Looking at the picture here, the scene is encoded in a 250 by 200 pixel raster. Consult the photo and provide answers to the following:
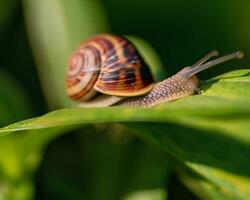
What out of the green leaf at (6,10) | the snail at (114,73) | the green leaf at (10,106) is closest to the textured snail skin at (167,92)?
the snail at (114,73)

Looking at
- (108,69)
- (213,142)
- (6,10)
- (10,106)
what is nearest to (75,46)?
(108,69)

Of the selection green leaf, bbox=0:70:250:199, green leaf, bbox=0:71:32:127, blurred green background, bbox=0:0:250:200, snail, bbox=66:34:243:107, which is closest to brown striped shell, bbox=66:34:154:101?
snail, bbox=66:34:243:107

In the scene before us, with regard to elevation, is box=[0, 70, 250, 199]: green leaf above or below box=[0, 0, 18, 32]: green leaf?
below

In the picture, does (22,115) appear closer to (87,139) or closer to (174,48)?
(87,139)

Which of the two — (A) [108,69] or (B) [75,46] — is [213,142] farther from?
(B) [75,46]

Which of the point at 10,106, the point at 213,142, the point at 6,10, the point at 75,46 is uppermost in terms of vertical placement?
the point at 6,10

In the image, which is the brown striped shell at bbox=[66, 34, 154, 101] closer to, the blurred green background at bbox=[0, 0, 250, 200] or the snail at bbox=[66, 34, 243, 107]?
the snail at bbox=[66, 34, 243, 107]
